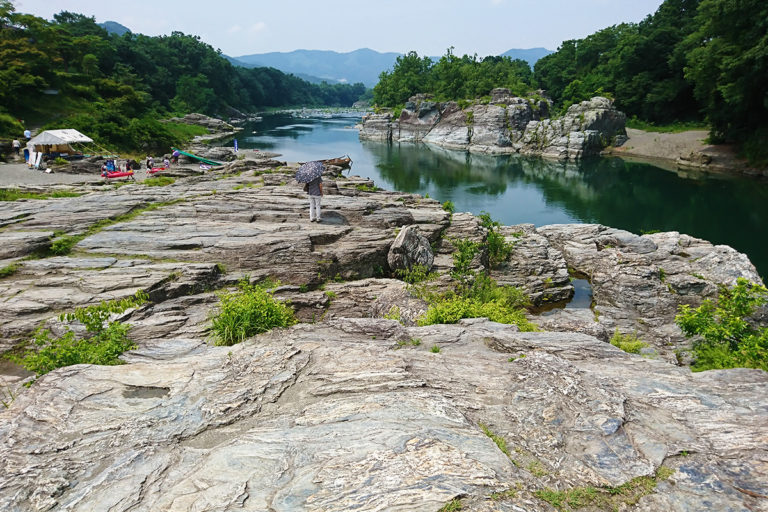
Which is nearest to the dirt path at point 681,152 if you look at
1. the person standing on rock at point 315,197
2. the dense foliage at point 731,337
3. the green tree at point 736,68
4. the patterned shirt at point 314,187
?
the green tree at point 736,68

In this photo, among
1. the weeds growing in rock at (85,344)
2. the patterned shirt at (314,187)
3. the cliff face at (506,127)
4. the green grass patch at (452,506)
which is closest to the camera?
the green grass patch at (452,506)

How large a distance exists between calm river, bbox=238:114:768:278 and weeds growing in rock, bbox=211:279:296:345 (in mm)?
30718

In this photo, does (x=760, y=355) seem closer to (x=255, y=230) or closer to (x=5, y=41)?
(x=255, y=230)

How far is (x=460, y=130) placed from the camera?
9038cm

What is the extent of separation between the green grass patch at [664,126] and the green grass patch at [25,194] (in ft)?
273

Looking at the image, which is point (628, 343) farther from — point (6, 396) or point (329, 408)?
point (6, 396)

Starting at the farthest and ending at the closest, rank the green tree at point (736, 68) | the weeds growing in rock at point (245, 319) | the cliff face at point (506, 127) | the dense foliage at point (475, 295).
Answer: the cliff face at point (506, 127) → the green tree at point (736, 68) → the dense foliage at point (475, 295) → the weeds growing in rock at point (245, 319)

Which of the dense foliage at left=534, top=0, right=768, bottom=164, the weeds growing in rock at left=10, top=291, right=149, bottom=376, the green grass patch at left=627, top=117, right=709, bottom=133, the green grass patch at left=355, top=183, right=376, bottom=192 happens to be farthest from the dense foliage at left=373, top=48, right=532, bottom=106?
the weeds growing in rock at left=10, top=291, right=149, bottom=376

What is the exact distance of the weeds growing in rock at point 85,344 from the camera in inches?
334

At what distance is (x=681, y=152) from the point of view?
65625mm

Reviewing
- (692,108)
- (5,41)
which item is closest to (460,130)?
(692,108)

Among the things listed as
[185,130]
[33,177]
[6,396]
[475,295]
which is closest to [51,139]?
[33,177]

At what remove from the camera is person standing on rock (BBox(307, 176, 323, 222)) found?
17.4 metres

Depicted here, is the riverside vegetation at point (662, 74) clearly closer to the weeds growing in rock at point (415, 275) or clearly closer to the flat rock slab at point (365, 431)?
the weeds growing in rock at point (415, 275)
